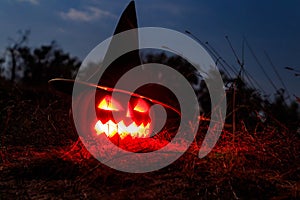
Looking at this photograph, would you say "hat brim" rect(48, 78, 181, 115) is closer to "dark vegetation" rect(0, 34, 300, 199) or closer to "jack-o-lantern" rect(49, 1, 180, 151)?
"jack-o-lantern" rect(49, 1, 180, 151)

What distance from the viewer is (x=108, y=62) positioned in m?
2.79

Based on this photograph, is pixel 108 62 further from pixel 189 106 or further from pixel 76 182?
pixel 76 182

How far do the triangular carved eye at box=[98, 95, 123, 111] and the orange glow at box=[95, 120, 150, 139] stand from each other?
0.10 metres

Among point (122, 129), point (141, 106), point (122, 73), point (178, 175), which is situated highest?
point (122, 73)

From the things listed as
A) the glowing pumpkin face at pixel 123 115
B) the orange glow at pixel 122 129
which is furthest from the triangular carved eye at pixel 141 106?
the orange glow at pixel 122 129

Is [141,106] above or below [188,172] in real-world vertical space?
above

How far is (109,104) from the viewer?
2.77 meters

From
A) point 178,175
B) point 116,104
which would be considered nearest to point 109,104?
point 116,104

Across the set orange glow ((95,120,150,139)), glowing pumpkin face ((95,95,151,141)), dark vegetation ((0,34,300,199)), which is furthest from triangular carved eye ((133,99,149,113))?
dark vegetation ((0,34,300,199))

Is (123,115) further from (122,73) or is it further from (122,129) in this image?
(122,73)

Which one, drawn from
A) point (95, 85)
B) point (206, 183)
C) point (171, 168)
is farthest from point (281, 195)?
point (95, 85)

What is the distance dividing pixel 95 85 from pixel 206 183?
1.14 metres

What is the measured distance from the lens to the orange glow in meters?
2.73

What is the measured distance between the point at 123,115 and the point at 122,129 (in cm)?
10
